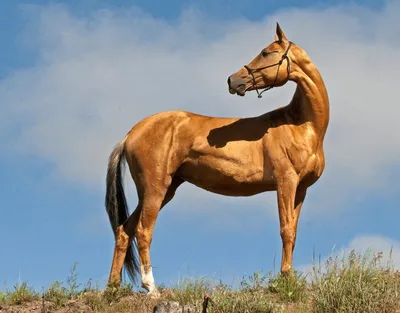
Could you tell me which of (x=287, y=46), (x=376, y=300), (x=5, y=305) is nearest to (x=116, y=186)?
(x=5, y=305)

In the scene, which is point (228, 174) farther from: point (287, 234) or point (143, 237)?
point (143, 237)

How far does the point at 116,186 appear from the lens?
1236 cm

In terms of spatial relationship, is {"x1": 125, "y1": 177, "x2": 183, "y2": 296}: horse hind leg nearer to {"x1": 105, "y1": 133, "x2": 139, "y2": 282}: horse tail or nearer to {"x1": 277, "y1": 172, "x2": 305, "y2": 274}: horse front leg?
{"x1": 105, "y1": 133, "x2": 139, "y2": 282}: horse tail

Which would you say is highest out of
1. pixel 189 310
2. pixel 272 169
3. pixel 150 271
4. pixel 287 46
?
pixel 287 46

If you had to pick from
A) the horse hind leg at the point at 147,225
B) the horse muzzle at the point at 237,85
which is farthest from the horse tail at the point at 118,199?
the horse muzzle at the point at 237,85

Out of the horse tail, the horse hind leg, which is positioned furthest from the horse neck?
the horse tail

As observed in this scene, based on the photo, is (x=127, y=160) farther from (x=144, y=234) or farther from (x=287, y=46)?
(x=287, y=46)

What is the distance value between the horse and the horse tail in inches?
1.2

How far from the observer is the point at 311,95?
11570 millimetres

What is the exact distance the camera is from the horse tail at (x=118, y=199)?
12.0 m

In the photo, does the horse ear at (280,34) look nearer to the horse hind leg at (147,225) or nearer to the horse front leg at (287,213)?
the horse front leg at (287,213)

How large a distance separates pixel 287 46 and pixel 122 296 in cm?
421

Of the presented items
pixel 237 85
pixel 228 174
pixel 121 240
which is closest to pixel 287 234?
pixel 228 174

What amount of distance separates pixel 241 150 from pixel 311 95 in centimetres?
128
